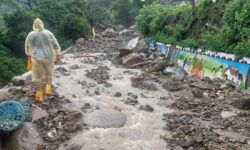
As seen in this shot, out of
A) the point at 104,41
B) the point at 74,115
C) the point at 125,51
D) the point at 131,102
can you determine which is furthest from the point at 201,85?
the point at 104,41

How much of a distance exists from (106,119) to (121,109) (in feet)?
2.63

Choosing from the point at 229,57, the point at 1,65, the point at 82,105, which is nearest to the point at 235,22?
the point at 229,57

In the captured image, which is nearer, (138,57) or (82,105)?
(82,105)

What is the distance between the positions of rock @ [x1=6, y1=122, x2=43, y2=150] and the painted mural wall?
5799mm

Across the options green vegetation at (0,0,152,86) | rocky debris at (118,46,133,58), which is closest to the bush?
green vegetation at (0,0,152,86)

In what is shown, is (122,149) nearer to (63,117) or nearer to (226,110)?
(63,117)

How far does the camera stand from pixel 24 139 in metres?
3.66

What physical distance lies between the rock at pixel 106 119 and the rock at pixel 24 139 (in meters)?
1.22

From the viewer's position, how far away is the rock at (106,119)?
15.7ft

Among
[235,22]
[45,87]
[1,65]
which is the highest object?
[235,22]

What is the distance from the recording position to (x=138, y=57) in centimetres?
1236

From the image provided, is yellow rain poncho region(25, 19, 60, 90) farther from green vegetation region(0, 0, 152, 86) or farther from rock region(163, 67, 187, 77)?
green vegetation region(0, 0, 152, 86)

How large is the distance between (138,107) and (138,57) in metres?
6.68

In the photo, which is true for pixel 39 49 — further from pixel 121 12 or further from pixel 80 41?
pixel 121 12
